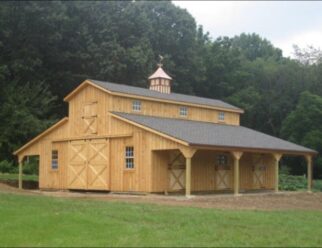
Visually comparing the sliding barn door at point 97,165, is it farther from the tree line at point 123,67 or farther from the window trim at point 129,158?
the tree line at point 123,67

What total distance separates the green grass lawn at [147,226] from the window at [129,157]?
8.76 m

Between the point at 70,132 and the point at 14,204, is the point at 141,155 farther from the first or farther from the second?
the point at 14,204

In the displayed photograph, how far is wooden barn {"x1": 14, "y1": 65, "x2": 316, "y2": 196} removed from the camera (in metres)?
27.9

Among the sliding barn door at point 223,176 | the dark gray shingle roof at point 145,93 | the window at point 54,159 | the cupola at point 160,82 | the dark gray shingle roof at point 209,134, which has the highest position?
the cupola at point 160,82

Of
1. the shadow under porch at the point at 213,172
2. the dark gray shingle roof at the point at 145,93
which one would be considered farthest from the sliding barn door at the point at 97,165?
the shadow under porch at the point at 213,172

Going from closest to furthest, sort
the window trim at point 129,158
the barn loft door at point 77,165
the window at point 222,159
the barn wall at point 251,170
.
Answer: the window trim at point 129,158
the barn loft door at point 77,165
the window at point 222,159
the barn wall at point 251,170

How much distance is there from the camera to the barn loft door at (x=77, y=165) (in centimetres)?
3128

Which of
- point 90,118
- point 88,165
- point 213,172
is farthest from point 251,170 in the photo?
point 90,118

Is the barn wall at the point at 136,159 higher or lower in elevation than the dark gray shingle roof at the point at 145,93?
lower

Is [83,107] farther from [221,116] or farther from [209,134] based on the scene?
[221,116]

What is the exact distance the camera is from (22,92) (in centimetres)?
4772

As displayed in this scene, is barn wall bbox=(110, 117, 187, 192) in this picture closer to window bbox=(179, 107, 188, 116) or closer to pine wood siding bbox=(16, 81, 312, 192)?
pine wood siding bbox=(16, 81, 312, 192)

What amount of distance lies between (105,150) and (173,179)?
3925 millimetres

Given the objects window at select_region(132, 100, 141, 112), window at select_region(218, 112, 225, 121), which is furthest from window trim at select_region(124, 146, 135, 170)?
window at select_region(218, 112, 225, 121)
